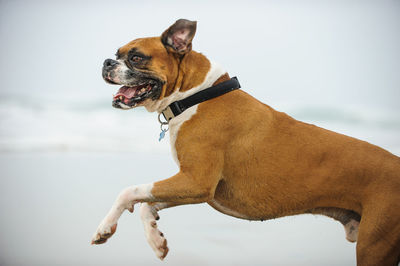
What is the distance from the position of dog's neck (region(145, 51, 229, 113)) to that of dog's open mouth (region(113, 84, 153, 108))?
15cm

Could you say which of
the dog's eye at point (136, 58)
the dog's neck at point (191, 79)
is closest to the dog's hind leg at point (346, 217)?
the dog's neck at point (191, 79)

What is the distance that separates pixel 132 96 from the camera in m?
4.68

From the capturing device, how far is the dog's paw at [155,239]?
4762 mm

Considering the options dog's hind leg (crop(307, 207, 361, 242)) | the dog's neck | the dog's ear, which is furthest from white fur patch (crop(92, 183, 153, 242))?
dog's hind leg (crop(307, 207, 361, 242))

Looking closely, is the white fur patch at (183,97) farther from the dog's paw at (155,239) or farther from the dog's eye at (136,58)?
the dog's paw at (155,239)

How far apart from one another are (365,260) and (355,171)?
2.78 ft

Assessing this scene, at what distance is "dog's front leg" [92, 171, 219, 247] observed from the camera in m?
4.26

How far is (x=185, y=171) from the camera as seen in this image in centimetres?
436

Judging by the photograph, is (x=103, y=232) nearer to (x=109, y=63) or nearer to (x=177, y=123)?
(x=177, y=123)

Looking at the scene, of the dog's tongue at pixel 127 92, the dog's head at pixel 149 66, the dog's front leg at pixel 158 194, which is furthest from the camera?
the dog's tongue at pixel 127 92

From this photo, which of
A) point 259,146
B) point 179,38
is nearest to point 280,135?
point 259,146

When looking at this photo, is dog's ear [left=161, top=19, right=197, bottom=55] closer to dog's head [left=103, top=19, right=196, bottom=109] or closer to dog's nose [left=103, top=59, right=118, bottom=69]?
dog's head [left=103, top=19, right=196, bottom=109]

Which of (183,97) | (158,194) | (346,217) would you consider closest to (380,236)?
(346,217)

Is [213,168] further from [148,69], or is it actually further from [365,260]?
[365,260]
